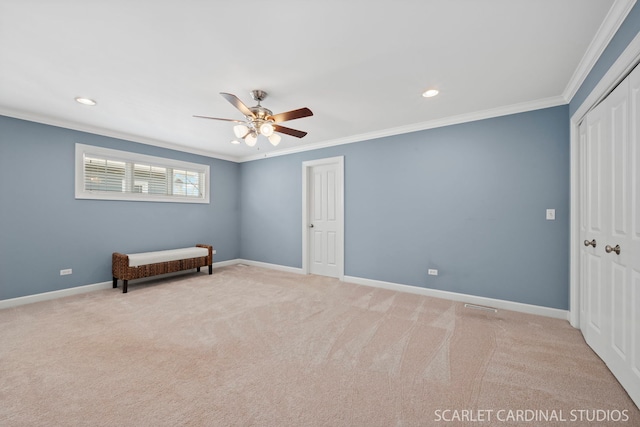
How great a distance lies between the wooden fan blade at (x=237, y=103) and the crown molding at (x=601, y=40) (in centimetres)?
275

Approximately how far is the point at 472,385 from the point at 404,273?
225cm

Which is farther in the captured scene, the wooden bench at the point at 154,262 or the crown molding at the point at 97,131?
the wooden bench at the point at 154,262

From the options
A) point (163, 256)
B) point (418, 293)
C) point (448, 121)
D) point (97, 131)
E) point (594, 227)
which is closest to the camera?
point (594, 227)

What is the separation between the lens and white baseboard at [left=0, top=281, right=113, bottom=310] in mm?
3355

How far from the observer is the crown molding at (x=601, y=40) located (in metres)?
1.64

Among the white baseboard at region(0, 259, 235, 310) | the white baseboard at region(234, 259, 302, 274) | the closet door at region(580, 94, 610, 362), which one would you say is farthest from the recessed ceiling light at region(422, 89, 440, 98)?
the white baseboard at region(0, 259, 235, 310)

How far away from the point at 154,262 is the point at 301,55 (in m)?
3.96

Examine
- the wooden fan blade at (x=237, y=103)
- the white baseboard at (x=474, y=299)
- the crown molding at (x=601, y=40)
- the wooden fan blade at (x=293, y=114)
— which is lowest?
the white baseboard at (x=474, y=299)

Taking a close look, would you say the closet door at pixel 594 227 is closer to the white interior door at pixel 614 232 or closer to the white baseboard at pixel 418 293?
the white interior door at pixel 614 232

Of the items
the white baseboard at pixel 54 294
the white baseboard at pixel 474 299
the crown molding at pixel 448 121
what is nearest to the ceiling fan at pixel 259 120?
the crown molding at pixel 448 121

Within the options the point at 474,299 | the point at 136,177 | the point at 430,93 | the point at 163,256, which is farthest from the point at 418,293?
the point at 136,177

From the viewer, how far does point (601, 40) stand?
1934 millimetres

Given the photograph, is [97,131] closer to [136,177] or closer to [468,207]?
[136,177]

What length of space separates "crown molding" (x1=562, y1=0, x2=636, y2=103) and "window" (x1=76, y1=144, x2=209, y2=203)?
19.3 feet
